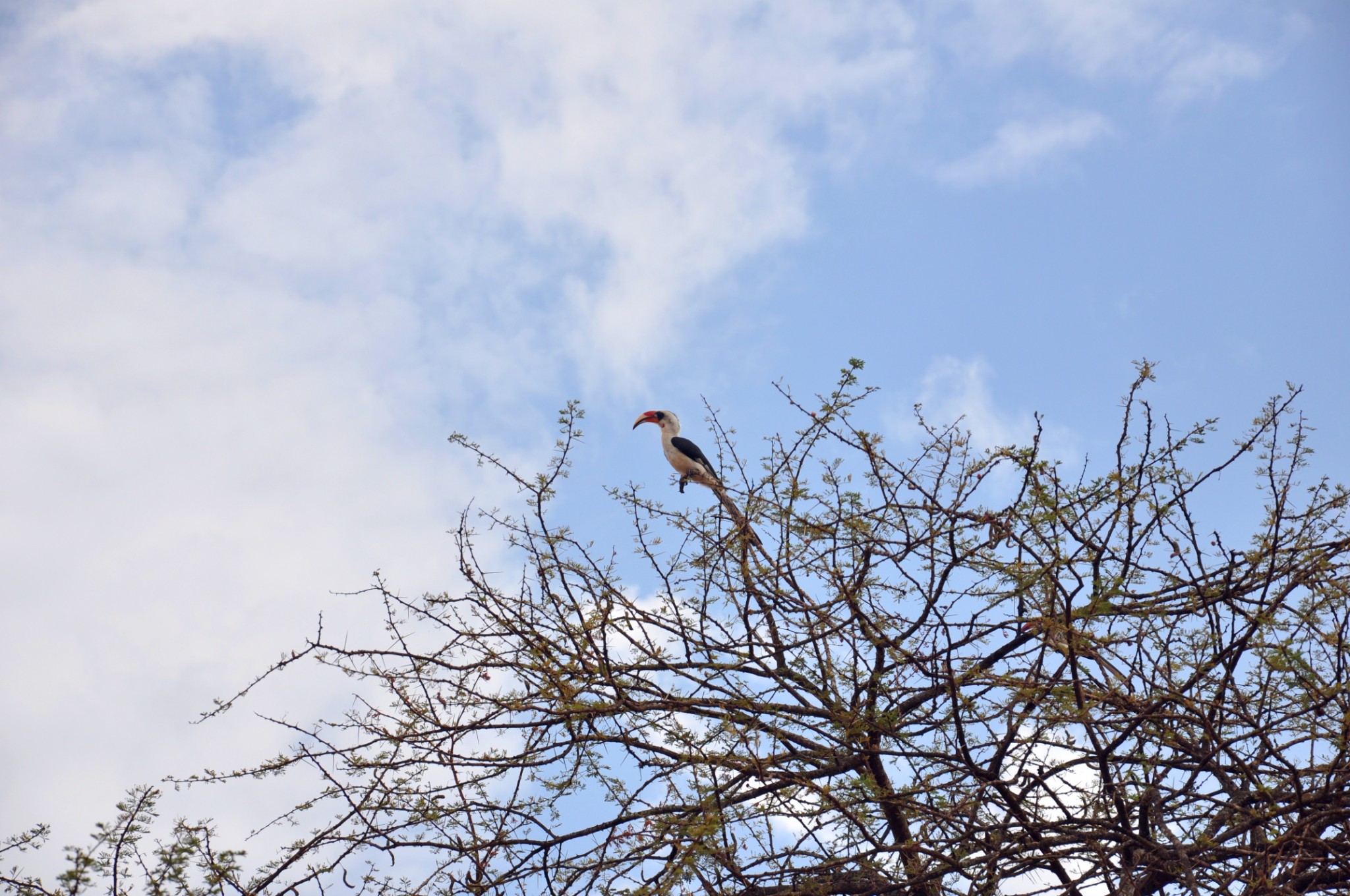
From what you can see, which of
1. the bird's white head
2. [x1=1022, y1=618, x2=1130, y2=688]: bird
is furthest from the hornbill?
[x1=1022, y1=618, x2=1130, y2=688]: bird

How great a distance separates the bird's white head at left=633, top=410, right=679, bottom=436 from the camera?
8820 mm

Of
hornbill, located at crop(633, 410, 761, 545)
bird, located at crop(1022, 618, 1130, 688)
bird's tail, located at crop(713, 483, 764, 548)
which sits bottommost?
bird, located at crop(1022, 618, 1130, 688)

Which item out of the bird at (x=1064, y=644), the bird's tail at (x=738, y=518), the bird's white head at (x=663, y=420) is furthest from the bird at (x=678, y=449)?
the bird at (x=1064, y=644)

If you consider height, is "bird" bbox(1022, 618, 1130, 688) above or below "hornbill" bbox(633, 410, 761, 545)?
below

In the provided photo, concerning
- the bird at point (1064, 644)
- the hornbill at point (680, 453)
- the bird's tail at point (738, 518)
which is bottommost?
the bird at point (1064, 644)

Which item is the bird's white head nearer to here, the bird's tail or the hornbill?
the hornbill

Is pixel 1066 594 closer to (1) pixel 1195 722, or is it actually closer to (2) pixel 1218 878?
(1) pixel 1195 722

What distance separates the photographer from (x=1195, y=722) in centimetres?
312

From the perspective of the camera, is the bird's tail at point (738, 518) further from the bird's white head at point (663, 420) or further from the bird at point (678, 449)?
the bird's white head at point (663, 420)

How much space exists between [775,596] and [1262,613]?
1.57 m

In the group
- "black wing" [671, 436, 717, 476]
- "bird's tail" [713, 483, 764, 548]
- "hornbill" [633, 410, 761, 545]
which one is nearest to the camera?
"bird's tail" [713, 483, 764, 548]

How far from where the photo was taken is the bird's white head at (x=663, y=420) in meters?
Result: 8.82

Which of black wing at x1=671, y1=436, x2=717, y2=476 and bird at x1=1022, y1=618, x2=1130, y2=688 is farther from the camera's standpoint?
black wing at x1=671, y1=436, x2=717, y2=476

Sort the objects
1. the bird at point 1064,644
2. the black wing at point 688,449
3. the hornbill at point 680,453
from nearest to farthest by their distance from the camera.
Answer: the bird at point 1064,644 < the hornbill at point 680,453 < the black wing at point 688,449
